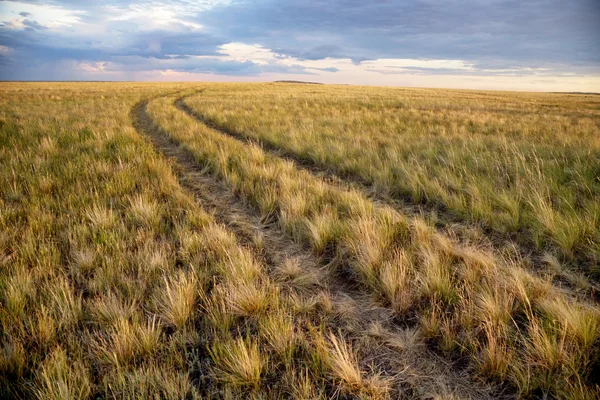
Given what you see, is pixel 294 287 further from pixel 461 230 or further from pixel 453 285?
pixel 461 230

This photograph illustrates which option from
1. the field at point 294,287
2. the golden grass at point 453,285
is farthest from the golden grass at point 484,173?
the golden grass at point 453,285

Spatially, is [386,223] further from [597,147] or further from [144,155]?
[597,147]

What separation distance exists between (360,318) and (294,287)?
706 mm

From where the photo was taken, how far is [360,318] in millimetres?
2660

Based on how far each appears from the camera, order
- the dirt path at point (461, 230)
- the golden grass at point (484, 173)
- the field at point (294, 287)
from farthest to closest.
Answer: the golden grass at point (484, 173), the dirt path at point (461, 230), the field at point (294, 287)

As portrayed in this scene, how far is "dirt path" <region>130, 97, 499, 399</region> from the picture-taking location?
6.72 ft

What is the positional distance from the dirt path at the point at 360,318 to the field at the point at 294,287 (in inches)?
0.6

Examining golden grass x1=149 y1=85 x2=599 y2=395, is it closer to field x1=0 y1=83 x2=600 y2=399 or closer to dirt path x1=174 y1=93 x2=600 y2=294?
field x1=0 y1=83 x2=600 y2=399

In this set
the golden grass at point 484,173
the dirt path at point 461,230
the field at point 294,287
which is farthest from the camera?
the golden grass at point 484,173

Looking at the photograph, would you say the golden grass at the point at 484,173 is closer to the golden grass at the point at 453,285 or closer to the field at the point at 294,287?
the field at the point at 294,287

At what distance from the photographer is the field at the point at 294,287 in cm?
201

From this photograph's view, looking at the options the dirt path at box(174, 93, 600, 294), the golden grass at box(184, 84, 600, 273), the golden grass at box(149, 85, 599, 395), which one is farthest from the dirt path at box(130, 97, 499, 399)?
the golden grass at box(184, 84, 600, 273)

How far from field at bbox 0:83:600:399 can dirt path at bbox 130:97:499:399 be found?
0.02 m

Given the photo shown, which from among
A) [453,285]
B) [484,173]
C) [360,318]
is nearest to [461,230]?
[453,285]
